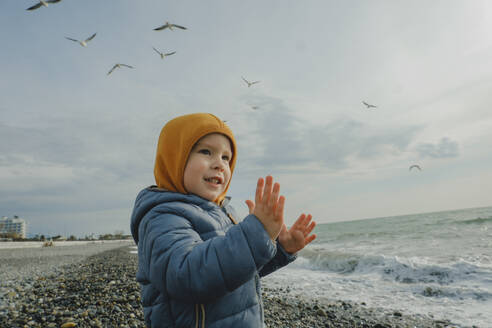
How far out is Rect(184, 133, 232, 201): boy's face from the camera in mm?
1943

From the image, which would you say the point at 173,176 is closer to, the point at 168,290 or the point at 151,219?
the point at 151,219

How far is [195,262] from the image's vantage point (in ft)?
4.49

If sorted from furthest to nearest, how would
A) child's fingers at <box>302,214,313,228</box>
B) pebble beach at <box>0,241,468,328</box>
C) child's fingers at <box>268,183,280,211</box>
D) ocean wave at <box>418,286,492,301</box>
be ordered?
ocean wave at <box>418,286,492,301</box> < pebble beach at <box>0,241,468,328</box> < child's fingers at <box>302,214,313,228</box> < child's fingers at <box>268,183,280,211</box>

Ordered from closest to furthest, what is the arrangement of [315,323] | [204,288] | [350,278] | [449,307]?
[204,288] < [315,323] < [449,307] < [350,278]

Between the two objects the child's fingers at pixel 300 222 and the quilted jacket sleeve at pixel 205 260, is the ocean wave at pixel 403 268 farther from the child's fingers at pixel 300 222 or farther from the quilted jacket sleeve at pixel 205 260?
the quilted jacket sleeve at pixel 205 260

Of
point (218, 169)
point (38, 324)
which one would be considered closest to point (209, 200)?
point (218, 169)

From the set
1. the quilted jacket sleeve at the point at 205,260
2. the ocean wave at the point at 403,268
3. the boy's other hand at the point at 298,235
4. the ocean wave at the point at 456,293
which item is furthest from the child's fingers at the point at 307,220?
the ocean wave at the point at 403,268

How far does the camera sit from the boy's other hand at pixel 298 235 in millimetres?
2105

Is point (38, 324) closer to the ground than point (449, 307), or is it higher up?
higher up

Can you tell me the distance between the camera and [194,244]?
1.49m

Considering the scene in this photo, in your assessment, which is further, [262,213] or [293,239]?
[293,239]

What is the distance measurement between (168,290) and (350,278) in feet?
31.5

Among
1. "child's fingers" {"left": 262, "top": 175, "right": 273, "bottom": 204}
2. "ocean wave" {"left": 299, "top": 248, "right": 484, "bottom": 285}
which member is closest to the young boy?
"child's fingers" {"left": 262, "top": 175, "right": 273, "bottom": 204}

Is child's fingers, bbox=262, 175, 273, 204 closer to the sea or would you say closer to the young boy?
the young boy
